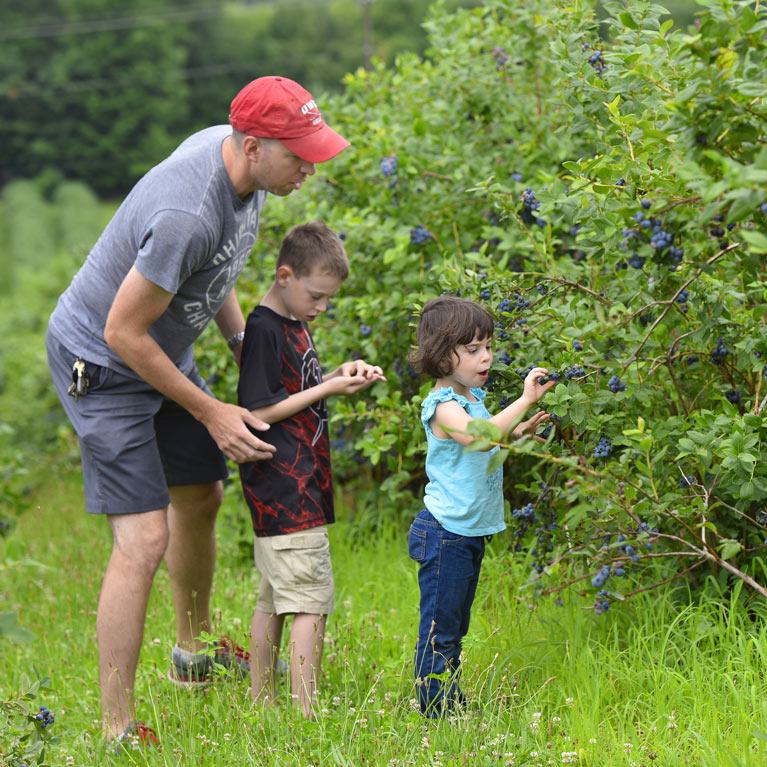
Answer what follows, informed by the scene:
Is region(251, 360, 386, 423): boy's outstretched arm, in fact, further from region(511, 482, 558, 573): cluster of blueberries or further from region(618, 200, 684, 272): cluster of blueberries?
region(618, 200, 684, 272): cluster of blueberries

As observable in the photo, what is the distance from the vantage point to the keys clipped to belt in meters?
3.16

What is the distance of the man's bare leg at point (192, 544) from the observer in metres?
3.56

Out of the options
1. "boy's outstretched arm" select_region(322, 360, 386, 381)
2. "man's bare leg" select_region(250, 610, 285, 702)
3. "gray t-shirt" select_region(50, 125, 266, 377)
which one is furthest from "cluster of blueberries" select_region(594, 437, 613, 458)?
"gray t-shirt" select_region(50, 125, 266, 377)

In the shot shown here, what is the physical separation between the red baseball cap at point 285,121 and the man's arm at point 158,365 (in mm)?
566

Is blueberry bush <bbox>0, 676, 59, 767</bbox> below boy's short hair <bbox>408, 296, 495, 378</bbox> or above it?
below

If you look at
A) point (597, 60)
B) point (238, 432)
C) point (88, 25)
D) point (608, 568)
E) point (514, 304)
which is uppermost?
point (597, 60)

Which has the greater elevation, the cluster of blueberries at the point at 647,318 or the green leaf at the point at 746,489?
the cluster of blueberries at the point at 647,318

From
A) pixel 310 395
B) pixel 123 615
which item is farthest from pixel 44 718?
pixel 310 395

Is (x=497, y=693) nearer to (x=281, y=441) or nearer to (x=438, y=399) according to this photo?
(x=438, y=399)

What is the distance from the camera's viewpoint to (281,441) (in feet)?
10.2

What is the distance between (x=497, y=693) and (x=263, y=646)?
2.68 ft

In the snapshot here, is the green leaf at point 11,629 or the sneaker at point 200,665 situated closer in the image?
the green leaf at point 11,629

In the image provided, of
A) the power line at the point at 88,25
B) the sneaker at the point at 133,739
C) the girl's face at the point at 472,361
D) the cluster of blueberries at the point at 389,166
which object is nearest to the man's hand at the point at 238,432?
the girl's face at the point at 472,361

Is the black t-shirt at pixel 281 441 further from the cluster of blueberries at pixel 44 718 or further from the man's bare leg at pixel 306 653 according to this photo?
the cluster of blueberries at pixel 44 718
